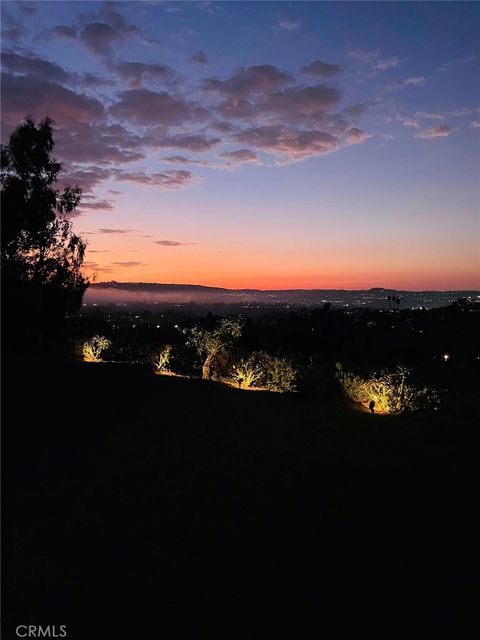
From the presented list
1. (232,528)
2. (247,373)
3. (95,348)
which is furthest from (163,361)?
(232,528)

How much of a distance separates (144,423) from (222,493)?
3739 mm

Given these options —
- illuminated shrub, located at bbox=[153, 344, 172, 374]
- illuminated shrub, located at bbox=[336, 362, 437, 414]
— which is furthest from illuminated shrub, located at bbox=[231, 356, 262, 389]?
illuminated shrub, located at bbox=[336, 362, 437, 414]

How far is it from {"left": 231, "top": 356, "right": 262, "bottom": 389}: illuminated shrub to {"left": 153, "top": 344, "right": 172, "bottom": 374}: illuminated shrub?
8.49 feet

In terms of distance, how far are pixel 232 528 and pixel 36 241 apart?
19301 mm

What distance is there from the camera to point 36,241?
21172mm

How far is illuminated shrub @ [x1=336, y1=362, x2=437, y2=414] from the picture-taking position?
12258 mm

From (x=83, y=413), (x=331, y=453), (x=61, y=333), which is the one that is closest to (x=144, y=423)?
(x=83, y=413)

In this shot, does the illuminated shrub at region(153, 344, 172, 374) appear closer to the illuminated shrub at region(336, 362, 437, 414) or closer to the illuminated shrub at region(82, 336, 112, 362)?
the illuminated shrub at region(82, 336, 112, 362)

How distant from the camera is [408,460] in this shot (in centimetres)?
799

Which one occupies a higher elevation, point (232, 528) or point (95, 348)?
point (95, 348)

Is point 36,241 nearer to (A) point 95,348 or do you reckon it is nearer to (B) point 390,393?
(A) point 95,348

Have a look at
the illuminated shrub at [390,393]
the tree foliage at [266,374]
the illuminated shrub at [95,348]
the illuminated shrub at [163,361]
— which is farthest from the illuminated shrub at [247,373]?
the illuminated shrub at [95,348]

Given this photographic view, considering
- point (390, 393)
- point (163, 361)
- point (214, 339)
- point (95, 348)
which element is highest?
point (214, 339)

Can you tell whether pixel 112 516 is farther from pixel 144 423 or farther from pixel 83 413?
pixel 83 413
